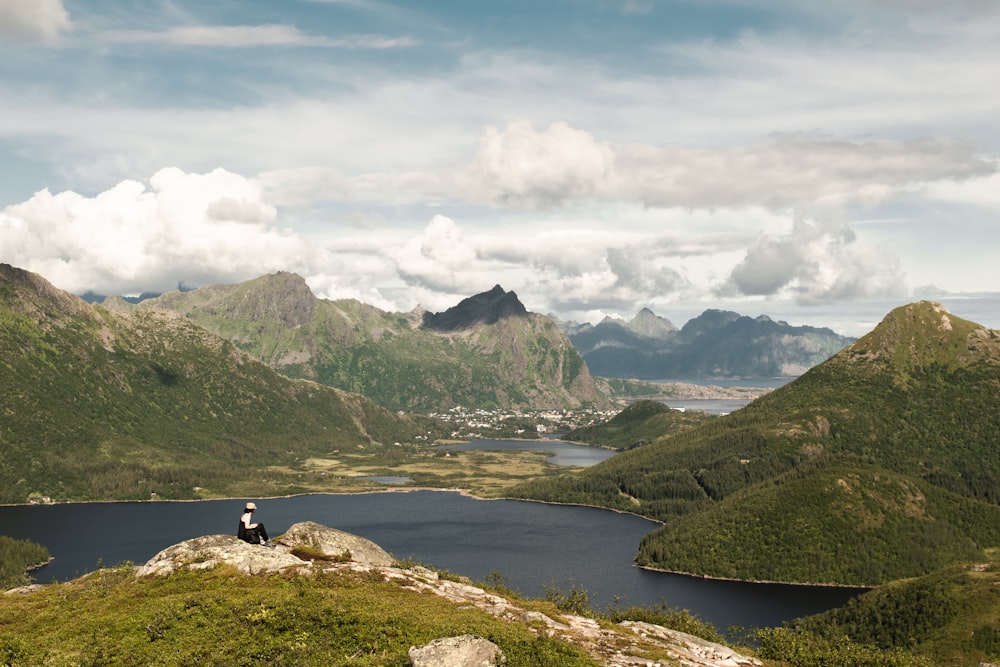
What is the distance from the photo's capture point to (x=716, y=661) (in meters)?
59.3

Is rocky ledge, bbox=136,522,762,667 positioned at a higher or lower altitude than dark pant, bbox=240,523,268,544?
lower

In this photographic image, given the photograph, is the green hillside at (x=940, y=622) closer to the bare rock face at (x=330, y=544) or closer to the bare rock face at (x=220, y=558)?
the bare rock face at (x=330, y=544)

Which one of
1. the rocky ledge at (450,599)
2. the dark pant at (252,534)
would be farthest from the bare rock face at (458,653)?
the dark pant at (252,534)

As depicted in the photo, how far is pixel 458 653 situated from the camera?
48062 mm

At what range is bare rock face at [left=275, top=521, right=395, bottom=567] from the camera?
246 feet

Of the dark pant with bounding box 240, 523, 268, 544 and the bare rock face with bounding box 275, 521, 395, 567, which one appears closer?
the dark pant with bounding box 240, 523, 268, 544

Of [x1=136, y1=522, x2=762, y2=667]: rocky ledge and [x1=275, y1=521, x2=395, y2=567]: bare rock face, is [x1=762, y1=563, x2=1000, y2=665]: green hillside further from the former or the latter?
[x1=275, y1=521, x2=395, y2=567]: bare rock face

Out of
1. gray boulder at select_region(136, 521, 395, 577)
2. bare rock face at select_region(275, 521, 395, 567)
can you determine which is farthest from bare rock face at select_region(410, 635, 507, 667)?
bare rock face at select_region(275, 521, 395, 567)

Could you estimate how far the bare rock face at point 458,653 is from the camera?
47344 millimetres

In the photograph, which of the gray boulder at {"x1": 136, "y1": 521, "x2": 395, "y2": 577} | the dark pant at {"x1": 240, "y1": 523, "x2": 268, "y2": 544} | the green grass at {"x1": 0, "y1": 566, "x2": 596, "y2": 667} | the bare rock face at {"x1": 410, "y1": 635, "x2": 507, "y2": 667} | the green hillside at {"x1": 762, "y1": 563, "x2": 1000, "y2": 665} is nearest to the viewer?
the bare rock face at {"x1": 410, "y1": 635, "x2": 507, "y2": 667}

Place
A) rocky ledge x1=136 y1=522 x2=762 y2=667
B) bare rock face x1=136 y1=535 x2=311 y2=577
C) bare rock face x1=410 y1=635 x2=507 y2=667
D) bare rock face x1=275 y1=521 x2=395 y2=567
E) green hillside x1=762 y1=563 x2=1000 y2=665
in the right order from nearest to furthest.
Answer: bare rock face x1=410 y1=635 x2=507 y2=667 → rocky ledge x1=136 y1=522 x2=762 y2=667 → bare rock face x1=136 y1=535 x2=311 y2=577 → bare rock face x1=275 y1=521 x2=395 y2=567 → green hillside x1=762 y1=563 x2=1000 y2=665

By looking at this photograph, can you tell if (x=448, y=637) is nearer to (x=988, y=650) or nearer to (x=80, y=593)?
(x=80, y=593)

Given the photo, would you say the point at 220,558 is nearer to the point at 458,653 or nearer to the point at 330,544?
the point at 330,544

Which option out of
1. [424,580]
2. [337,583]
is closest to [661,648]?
[424,580]
